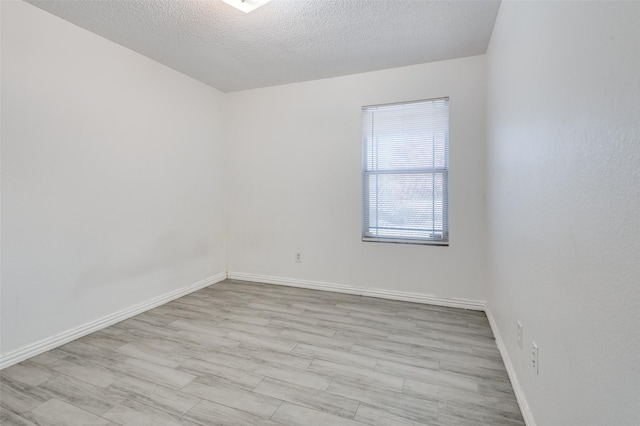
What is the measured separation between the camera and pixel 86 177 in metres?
2.44

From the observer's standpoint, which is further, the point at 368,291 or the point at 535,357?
the point at 368,291

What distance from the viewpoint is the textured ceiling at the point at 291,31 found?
2154 mm

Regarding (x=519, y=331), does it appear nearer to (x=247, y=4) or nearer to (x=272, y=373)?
(x=272, y=373)

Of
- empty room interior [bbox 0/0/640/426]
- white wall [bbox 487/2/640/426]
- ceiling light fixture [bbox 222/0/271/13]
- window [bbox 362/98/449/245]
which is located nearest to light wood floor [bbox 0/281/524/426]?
empty room interior [bbox 0/0/640/426]

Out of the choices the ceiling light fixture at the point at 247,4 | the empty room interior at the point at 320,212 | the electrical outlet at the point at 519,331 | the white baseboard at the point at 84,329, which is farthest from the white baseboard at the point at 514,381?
the white baseboard at the point at 84,329

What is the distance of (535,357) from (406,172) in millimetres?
2096

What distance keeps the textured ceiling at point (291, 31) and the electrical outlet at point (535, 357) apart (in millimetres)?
2260

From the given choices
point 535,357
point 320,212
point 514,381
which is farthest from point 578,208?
point 320,212

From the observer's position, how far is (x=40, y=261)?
218cm

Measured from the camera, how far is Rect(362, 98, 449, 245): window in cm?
302

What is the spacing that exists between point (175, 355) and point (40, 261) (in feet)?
4.05

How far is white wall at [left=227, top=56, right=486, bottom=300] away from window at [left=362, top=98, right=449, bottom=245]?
9 centimetres

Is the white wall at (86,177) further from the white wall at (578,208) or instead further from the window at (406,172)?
the white wall at (578,208)

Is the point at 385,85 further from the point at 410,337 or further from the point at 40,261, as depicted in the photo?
the point at 40,261
